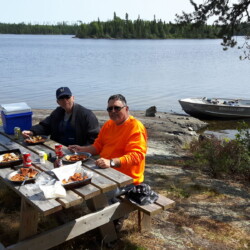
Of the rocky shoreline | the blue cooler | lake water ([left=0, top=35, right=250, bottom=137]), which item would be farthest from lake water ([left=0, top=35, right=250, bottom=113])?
the blue cooler

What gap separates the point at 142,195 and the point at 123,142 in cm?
64

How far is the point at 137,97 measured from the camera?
24.9 metres

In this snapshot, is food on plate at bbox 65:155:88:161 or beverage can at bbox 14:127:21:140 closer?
food on plate at bbox 65:155:88:161

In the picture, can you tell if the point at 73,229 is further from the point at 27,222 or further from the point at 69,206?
the point at 69,206

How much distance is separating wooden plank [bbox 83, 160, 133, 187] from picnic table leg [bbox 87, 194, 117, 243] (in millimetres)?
248

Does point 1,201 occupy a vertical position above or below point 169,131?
above

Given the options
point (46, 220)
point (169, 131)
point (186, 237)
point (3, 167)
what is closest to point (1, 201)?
point (46, 220)

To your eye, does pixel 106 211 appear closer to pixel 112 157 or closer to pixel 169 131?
pixel 112 157

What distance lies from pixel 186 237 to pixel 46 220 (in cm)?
168

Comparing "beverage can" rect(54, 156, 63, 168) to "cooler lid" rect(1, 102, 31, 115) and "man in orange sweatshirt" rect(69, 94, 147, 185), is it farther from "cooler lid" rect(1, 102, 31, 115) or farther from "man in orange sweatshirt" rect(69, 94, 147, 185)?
"cooler lid" rect(1, 102, 31, 115)

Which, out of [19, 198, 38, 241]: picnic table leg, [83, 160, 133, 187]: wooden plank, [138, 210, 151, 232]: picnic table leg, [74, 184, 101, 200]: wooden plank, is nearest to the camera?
[74, 184, 101, 200]: wooden plank

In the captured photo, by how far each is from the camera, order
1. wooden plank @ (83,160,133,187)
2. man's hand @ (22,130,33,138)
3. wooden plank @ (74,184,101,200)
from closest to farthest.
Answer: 1. wooden plank @ (74,184,101,200)
2. wooden plank @ (83,160,133,187)
3. man's hand @ (22,130,33,138)

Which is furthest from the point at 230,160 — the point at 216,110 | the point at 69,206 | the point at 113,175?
the point at 216,110

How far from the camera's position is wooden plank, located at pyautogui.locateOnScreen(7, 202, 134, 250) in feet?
10.3
